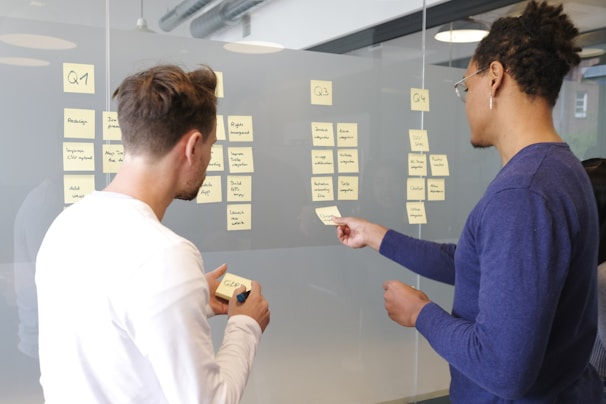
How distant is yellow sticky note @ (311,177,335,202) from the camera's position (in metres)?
2.17

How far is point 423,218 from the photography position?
96.8 inches

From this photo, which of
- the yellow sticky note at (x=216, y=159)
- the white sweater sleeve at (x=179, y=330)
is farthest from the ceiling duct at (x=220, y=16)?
the white sweater sleeve at (x=179, y=330)

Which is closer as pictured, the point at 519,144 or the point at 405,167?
the point at 519,144

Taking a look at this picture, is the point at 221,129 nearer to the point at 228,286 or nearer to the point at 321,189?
the point at 321,189

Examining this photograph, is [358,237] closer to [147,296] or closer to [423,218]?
[423,218]

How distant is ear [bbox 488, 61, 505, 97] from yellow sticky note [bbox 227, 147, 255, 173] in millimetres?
1079

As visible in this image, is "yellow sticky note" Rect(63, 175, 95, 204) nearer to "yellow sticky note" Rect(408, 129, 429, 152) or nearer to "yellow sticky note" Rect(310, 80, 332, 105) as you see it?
"yellow sticky note" Rect(310, 80, 332, 105)

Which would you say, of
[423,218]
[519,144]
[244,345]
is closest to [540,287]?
[519,144]

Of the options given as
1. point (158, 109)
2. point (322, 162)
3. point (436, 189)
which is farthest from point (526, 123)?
point (436, 189)

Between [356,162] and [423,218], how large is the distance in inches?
18.2

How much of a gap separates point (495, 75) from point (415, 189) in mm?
1316

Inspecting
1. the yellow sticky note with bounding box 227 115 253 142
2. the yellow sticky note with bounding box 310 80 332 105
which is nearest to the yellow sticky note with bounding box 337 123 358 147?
the yellow sticky note with bounding box 310 80 332 105

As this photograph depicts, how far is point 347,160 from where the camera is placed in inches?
88.3

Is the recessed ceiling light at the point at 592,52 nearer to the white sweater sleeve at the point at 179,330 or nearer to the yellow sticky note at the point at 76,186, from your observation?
the yellow sticky note at the point at 76,186
